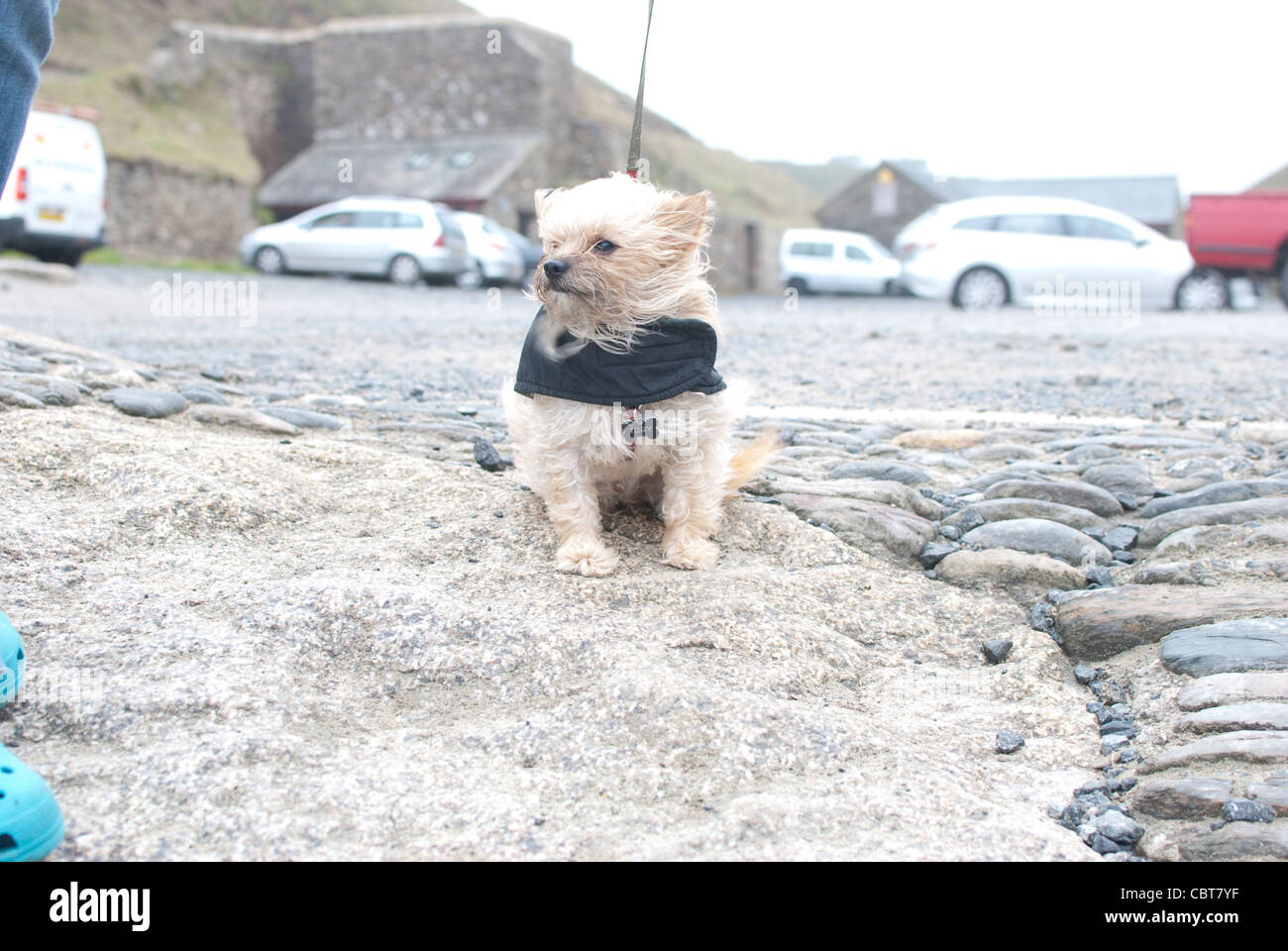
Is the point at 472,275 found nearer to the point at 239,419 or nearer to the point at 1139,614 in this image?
the point at 239,419

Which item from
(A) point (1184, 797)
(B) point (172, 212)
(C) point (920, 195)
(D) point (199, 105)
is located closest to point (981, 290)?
(A) point (1184, 797)

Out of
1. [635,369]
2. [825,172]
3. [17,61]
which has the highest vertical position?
[825,172]

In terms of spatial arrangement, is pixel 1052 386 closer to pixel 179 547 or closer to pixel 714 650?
pixel 714 650

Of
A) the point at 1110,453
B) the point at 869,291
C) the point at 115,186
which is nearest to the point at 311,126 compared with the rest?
the point at 115,186

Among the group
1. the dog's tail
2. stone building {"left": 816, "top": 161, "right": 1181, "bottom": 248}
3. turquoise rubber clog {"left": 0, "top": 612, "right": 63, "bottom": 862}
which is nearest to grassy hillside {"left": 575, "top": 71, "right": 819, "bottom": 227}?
stone building {"left": 816, "top": 161, "right": 1181, "bottom": 248}

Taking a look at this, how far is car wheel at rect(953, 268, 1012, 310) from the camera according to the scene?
1973cm

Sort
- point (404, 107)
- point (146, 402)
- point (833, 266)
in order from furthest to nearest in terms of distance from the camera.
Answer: point (404, 107)
point (833, 266)
point (146, 402)

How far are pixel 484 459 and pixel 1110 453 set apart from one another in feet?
10.2

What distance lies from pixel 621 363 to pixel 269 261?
25726 millimetres

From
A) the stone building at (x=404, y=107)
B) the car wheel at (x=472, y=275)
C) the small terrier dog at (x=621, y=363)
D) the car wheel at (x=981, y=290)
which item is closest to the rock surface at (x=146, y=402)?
the small terrier dog at (x=621, y=363)

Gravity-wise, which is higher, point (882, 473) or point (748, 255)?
point (748, 255)

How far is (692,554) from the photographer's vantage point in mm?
3588

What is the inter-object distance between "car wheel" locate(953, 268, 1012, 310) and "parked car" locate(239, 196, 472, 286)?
11697 mm

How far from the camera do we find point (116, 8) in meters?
42.7
